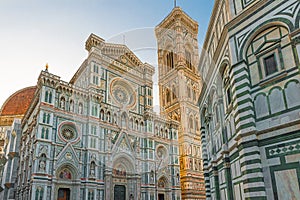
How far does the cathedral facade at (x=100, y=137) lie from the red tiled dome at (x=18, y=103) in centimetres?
1350

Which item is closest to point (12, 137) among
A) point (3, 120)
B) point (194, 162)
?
point (3, 120)

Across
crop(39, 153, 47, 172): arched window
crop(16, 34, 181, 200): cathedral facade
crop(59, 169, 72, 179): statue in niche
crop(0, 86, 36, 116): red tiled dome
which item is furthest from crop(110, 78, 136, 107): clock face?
crop(0, 86, 36, 116): red tiled dome

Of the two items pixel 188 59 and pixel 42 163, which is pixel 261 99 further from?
pixel 188 59

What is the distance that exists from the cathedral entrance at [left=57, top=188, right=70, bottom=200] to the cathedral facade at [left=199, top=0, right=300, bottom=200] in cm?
1595

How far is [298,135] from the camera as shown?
7.78 meters

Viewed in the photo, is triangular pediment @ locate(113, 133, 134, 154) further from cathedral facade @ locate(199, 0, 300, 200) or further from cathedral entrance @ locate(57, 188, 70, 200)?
cathedral facade @ locate(199, 0, 300, 200)

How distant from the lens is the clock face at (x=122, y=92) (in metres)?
31.3

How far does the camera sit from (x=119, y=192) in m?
27.1

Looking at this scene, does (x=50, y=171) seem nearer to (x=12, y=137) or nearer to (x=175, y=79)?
(x=12, y=137)

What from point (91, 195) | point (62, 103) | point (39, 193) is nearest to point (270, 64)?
point (39, 193)

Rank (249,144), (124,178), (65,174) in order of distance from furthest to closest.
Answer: (124,178) → (65,174) → (249,144)

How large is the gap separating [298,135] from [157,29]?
43.4m

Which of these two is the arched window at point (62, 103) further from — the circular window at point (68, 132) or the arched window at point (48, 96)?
the circular window at point (68, 132)

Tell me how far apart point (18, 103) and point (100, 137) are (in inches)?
1048
